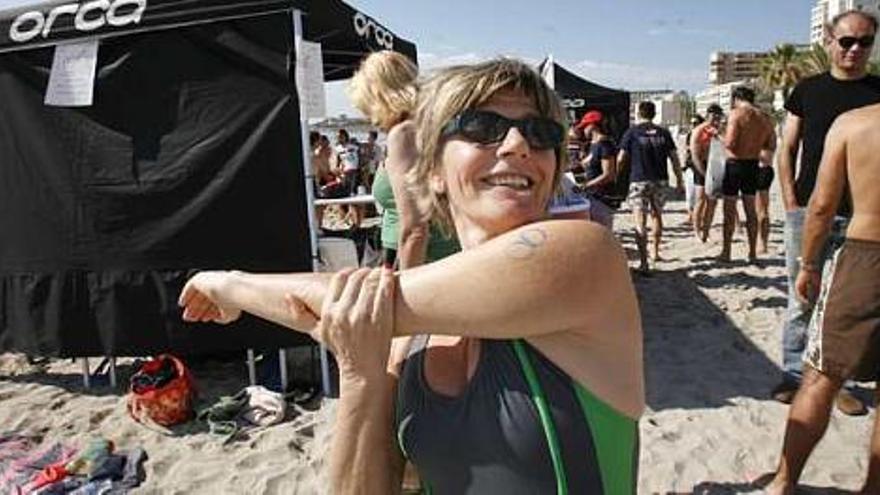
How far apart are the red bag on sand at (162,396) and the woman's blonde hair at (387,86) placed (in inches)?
86.9

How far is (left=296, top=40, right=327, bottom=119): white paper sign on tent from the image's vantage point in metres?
4.24

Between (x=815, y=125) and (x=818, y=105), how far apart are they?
0.10m

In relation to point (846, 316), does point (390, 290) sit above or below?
above

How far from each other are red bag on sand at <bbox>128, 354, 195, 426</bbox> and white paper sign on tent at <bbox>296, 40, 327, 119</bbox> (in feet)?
5.67

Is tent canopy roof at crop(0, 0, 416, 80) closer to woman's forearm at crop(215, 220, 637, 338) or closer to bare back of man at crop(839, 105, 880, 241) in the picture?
bare back of man at crop(839, 105, 880, 241)

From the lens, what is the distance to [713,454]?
12.1 feet

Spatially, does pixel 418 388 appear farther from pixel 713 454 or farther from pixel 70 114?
pixel 70 114

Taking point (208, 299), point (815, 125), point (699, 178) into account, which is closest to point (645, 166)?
point (699, 178)

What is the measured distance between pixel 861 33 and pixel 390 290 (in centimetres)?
349

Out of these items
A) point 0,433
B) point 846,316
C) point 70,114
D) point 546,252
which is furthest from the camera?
point 70,114

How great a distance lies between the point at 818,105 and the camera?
12.6 ft

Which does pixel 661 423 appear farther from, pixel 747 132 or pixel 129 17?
pixel 747 132

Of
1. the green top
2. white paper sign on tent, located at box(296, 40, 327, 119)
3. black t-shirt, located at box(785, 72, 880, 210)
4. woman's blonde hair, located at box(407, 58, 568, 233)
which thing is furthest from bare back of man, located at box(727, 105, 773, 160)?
woman's blonde hair, located at box(407, 58, 568, 233)

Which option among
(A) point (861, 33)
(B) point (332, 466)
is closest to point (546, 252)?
(B) point (332, 466)
